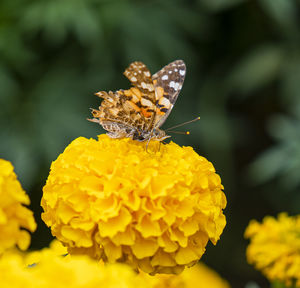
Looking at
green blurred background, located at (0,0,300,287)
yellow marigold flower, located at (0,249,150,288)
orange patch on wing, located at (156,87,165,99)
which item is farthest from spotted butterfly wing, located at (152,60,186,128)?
green blurred background, located at (0,0,300,287)

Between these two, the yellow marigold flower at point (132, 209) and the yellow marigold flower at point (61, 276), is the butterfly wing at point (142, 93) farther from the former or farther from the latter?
the yellow marigold flower at point (61, 276)

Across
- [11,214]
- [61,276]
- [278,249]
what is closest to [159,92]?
[278,249]

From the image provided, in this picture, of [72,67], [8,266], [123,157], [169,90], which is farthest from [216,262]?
[8,266]

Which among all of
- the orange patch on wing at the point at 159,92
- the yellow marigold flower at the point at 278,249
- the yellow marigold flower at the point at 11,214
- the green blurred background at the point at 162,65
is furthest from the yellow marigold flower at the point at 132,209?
the green blurred background at the point at 162,65

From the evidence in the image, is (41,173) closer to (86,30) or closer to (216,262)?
(86,30)

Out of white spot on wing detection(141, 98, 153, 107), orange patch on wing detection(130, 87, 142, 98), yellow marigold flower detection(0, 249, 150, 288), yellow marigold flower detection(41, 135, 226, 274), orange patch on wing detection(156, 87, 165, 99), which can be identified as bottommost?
yellow marigold flower detection(41, 135, 226, 274)

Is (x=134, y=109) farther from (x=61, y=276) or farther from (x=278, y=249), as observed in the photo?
(x=61, y=276)

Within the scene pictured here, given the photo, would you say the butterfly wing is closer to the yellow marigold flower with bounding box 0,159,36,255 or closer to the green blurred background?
the yellow marigold flower with bounding box 0,159,36,255
